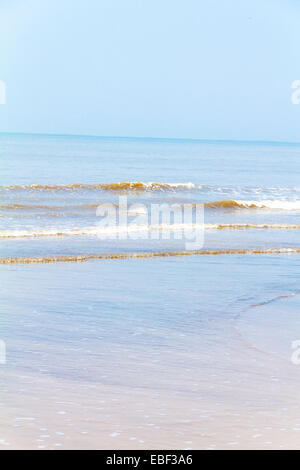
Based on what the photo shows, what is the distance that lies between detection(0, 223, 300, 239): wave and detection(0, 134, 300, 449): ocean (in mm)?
60

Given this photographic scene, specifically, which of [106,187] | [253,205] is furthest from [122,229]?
[106,187]

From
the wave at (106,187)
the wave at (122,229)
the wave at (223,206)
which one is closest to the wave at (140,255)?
the wave at (122,229)

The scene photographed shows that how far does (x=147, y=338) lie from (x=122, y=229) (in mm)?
7830

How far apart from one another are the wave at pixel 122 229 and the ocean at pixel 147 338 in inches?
2.4

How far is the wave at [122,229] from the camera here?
1225cm

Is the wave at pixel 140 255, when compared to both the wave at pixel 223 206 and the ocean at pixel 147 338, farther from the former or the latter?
the wave at pixel 223 206

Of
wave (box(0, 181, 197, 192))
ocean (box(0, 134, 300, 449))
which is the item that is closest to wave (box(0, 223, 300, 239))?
ocean (box(0, 134, 300, 449))

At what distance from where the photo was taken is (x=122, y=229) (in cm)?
1335

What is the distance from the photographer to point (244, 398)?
4305 mm

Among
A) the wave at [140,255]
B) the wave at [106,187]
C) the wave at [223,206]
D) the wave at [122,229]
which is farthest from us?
the wave at [106,187]

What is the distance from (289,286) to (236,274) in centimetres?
95

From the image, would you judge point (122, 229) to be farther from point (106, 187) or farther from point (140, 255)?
point (106, 187)

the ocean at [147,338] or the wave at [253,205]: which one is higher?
the wave at [253,205]
